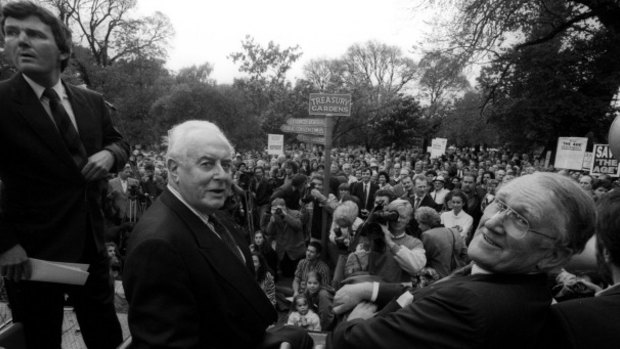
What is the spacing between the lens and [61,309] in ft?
6.49

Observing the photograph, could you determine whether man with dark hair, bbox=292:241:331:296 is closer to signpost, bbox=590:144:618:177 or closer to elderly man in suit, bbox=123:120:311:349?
elderly man in suit, bbox=123:120:311:349

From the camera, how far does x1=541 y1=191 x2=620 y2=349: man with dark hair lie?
1328mm

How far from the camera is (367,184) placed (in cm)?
883

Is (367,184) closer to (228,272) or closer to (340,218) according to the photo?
(340,218)

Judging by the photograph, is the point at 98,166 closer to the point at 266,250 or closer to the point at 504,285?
the point at 504,285

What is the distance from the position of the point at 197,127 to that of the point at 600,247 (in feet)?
4.93

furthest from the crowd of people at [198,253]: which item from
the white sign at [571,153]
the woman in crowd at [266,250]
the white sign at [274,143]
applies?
the white sign at [274,143]

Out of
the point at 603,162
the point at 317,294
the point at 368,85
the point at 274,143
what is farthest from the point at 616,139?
the point at 368,85

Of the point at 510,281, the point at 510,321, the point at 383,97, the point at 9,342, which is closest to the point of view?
the point at 510,321

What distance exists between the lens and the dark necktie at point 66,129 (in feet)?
6.17

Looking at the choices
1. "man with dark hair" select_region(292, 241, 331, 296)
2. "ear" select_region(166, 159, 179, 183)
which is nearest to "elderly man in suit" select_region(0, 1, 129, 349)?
"ear" select_region(166, 159, 179, 183)

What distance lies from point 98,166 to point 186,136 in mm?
479

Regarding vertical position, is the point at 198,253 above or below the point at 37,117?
below

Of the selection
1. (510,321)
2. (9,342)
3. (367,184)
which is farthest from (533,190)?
(367,184)
